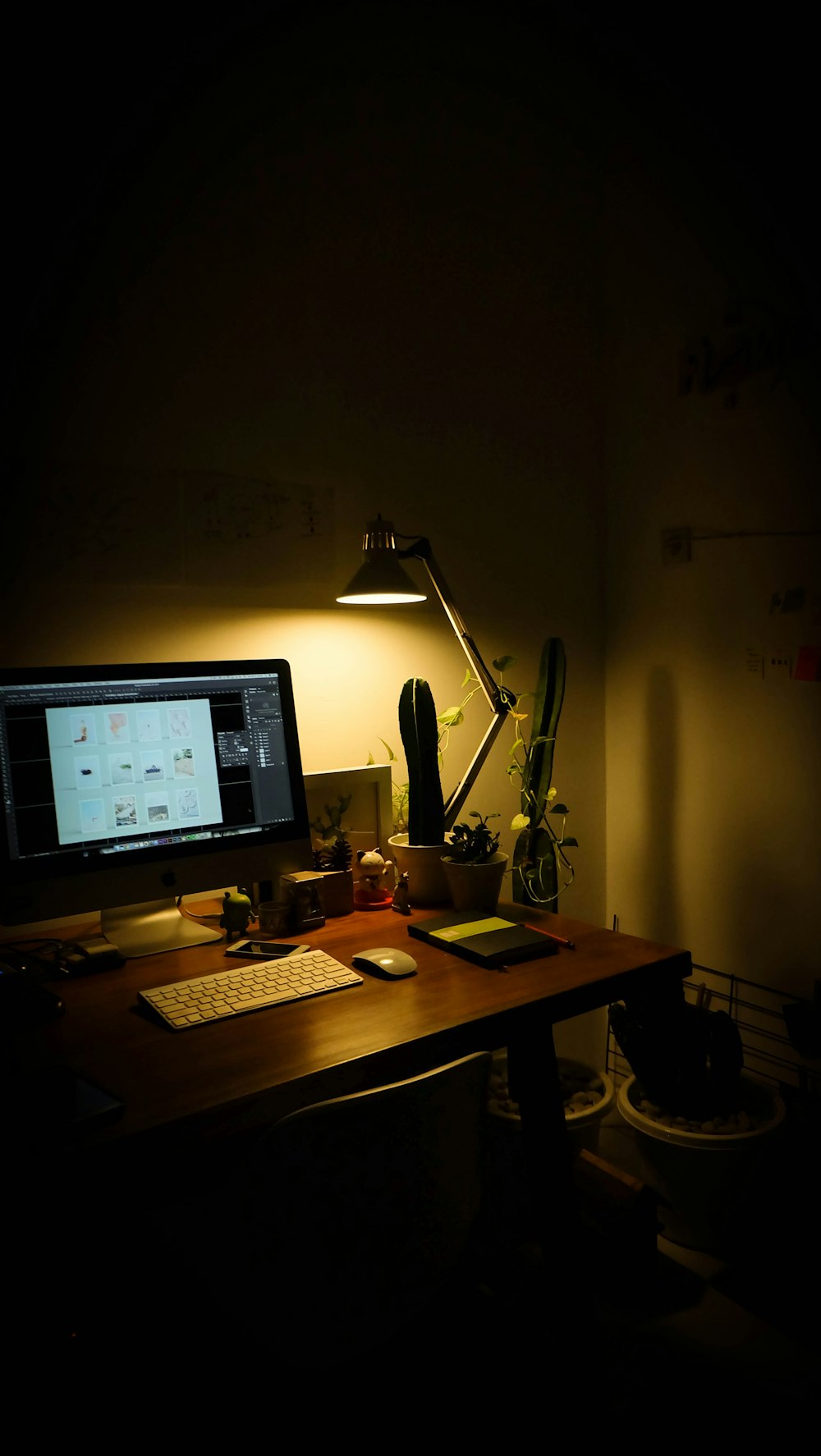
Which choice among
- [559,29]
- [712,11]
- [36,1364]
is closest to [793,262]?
[712,11]

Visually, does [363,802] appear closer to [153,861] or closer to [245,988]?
[153,861]

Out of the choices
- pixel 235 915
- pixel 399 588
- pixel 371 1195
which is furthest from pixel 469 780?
pixel 371 1195

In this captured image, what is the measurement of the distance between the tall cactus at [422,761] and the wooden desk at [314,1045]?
0.22m

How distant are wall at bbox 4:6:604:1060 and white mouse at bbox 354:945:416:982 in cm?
65

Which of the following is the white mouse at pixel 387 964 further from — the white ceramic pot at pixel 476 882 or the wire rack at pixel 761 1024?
the wire rack at pixel 761 1024

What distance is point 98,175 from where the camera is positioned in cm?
159

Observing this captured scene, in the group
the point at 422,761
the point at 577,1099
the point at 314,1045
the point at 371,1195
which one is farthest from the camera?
the point at 577,1099

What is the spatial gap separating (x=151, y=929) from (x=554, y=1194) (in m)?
0.80

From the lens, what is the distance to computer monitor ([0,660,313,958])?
1332 millimetres

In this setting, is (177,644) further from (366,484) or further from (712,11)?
(712,11)

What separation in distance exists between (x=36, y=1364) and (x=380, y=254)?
210cm

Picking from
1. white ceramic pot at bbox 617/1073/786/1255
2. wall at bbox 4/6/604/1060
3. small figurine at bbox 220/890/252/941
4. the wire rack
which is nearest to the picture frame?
wall at bbox 4/6/604/1060

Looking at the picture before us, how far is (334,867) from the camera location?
5.49ft

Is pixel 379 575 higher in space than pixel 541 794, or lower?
higher
